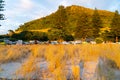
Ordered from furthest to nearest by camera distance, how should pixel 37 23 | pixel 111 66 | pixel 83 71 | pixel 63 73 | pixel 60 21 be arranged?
pixel 37 23
pixel 60 21
pixel 111 66
pixel 83 71
pixel 63 73

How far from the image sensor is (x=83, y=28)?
64562 mm

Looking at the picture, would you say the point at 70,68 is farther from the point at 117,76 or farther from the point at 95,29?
the point at 95,29

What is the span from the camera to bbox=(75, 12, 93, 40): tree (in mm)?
64250

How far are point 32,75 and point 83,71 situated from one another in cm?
111

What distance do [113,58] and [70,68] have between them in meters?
2.25

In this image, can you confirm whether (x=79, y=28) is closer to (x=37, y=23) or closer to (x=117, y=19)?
(x=117, y=19)

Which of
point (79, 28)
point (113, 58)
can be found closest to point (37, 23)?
point (79, 28)

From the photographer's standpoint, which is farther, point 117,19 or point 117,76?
point 117,19

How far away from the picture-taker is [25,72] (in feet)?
22.1

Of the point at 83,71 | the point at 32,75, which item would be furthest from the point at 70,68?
the point at 32,75

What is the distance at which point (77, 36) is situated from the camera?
64.7 metres

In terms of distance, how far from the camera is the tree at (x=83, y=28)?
64250 millimetres

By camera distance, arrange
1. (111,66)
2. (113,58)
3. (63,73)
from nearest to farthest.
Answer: (63,73) → (111,66) → (113,58)

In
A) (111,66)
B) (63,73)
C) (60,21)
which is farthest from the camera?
(60,21)
